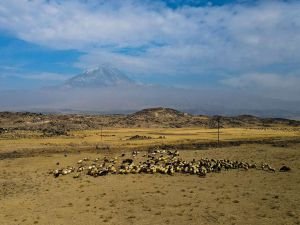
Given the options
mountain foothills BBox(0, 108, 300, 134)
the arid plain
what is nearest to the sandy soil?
the arid plain

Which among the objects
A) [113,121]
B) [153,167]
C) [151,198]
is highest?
[113,121]

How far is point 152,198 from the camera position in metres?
23.0

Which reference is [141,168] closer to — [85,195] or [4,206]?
[85,195]

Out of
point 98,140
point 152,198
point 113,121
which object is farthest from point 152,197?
point 113,121

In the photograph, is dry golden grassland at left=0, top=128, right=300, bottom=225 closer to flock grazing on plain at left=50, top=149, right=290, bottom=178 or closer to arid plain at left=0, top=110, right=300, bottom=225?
arid plain at left=0, top=110, right=300, bottom=225

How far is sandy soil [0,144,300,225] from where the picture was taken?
19172 mm

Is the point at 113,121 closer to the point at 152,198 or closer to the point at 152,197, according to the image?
the point at 152,197

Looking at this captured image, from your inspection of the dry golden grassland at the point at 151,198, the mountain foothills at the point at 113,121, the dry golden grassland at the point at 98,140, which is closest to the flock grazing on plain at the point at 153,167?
the dry golden grassland at the point at 151,198

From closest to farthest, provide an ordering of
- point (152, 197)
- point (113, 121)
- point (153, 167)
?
point (152, 197)
point (153, 167)
point (113, 121)

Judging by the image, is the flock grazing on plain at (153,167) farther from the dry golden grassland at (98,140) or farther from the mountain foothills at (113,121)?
the mountain foothills at (113,121)

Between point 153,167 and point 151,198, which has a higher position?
point 153,167

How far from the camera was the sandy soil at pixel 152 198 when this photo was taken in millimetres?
19172

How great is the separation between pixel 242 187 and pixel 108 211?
29.0ft

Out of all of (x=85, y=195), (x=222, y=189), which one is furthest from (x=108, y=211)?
(x=222, y=189)
